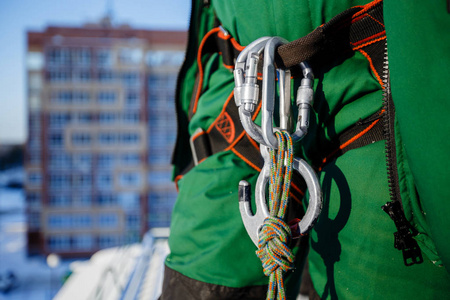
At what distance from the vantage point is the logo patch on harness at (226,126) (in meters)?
0.52

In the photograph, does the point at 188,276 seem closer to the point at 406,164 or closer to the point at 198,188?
the point at 198,188

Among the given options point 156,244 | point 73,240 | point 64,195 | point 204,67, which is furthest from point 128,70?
point 204,67

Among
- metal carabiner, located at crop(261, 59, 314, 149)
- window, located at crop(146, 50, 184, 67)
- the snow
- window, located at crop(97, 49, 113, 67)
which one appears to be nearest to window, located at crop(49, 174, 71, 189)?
the snow

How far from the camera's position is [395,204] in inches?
14.4

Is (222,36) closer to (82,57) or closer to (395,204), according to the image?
(395,204)

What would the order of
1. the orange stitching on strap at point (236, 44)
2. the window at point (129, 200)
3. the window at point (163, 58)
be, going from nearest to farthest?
1. the orange stitching on strap at point (236, 44)
2. the window at point (129, 200)
3. the window at point (163, 58)

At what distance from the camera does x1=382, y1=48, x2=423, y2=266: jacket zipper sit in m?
0.36

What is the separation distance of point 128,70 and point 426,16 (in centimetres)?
1968

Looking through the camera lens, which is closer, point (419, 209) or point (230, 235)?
point (419, 209)

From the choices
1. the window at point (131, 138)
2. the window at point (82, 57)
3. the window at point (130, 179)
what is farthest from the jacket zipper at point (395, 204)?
the window at point (82, 57)

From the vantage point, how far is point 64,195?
712 inches

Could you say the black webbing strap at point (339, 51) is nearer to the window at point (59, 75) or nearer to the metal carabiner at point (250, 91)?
the metal carabiner at point (250, 91)

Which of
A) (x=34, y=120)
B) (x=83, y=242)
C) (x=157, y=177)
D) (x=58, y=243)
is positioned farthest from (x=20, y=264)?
(x=157, y=177)

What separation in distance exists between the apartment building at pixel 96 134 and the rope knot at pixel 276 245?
1788 centimetres
